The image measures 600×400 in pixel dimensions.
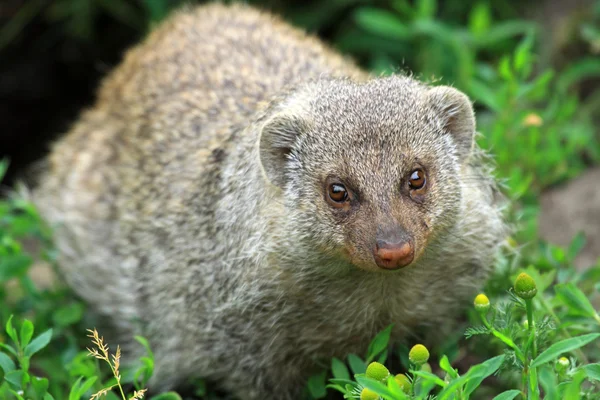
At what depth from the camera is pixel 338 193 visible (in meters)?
3.37

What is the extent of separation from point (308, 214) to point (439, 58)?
3.09 meters

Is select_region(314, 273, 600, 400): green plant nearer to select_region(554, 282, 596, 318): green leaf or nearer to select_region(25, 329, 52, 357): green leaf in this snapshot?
select_region(554, 282, 596, 318): green leaf

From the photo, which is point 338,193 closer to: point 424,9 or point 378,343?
point 378,343

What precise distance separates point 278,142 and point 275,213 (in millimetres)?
302

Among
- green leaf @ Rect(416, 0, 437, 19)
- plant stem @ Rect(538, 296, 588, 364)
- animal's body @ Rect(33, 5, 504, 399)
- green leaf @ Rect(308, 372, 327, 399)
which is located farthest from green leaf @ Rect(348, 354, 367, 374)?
green leaf @ Rect(416, 0, 437, 19)

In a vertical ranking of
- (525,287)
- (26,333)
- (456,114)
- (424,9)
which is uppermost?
(424,9)

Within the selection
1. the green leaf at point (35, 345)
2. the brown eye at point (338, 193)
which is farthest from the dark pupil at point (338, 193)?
the green leaf at point (35, 345)

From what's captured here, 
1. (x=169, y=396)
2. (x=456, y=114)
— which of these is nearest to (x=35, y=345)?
(x=169, y=396)

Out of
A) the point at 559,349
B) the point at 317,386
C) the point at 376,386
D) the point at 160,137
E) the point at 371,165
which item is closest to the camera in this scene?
the point at 376,386

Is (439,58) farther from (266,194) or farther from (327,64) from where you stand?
(266,194)

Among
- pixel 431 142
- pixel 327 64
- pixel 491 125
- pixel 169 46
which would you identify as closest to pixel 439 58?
pixel 491 125

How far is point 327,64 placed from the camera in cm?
478

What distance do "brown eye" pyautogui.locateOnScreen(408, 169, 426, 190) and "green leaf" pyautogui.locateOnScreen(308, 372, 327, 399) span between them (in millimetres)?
Result: 1045

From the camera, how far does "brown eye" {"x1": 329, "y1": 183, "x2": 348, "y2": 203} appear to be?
3354 millimetres
